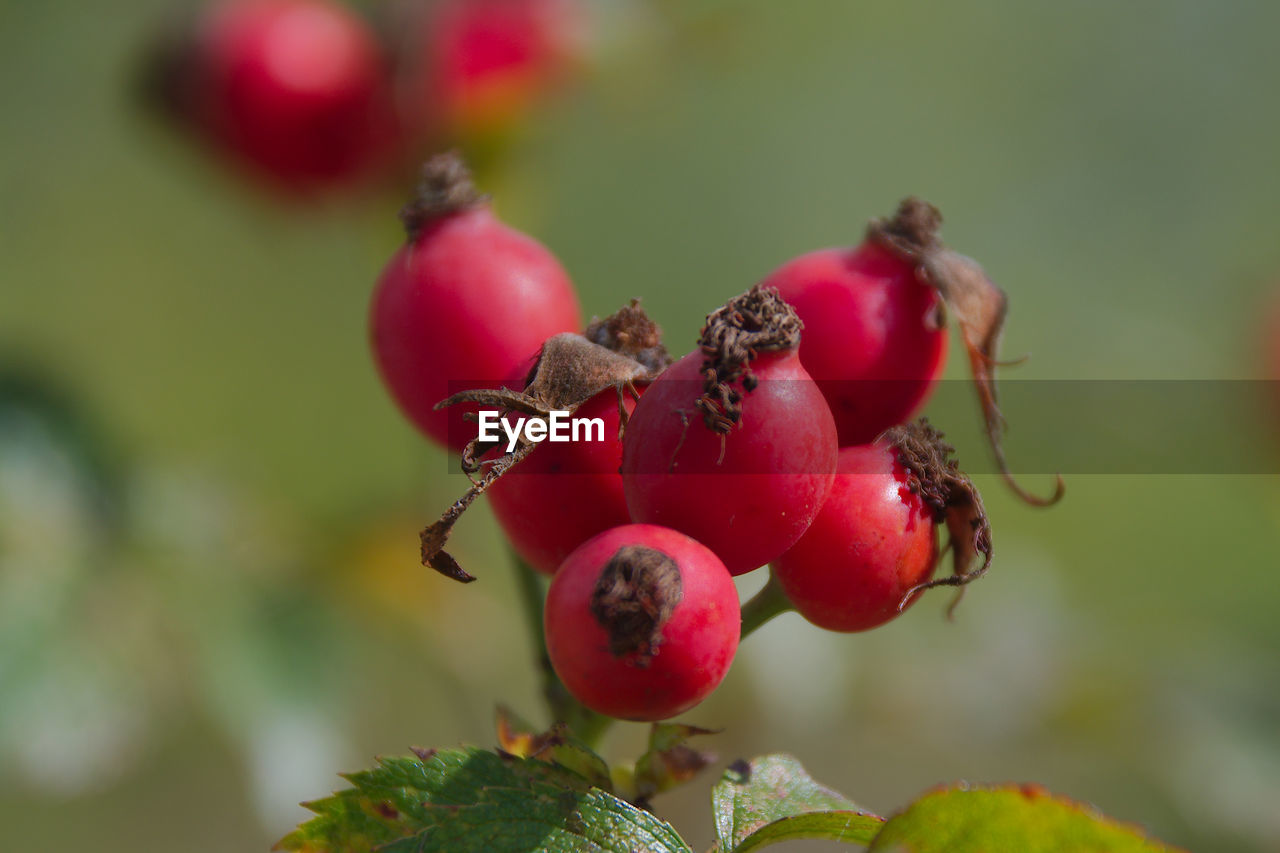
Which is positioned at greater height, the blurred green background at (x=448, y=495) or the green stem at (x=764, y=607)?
the blurred green background at (x=448, y=495)

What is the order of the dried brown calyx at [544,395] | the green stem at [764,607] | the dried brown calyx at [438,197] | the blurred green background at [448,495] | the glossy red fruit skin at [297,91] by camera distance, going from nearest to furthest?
the dried brown calyx at [544,395], the green stem at [764,607], the dried brown calyx at [438,197], the blurred green background at [448,495], the glossy red fruit skin at [297,91]

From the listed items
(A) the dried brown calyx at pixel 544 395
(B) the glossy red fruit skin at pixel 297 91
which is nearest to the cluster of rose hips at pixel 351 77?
(B) the glossy red fruit skin at pixel 297 91

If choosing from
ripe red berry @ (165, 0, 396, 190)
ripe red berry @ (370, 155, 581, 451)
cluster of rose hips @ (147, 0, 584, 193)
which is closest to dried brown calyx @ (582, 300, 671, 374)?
ripe red berry @ (370, 155, 581, 451)

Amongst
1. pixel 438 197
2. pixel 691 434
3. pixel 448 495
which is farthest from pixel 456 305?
pixel 448 495

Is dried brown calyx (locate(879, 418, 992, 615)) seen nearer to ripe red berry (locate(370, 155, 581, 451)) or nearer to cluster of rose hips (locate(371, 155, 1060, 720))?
cluster of rose hips (locate(371, 155, 1060, 720))

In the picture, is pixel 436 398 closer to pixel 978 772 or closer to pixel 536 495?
pixel 536 495

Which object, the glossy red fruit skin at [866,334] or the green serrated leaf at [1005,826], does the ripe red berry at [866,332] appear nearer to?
the glossy red fruit skin at [866,334]

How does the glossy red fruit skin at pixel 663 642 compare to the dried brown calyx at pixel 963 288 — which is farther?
the dried brown calyx at pixel 963 288
